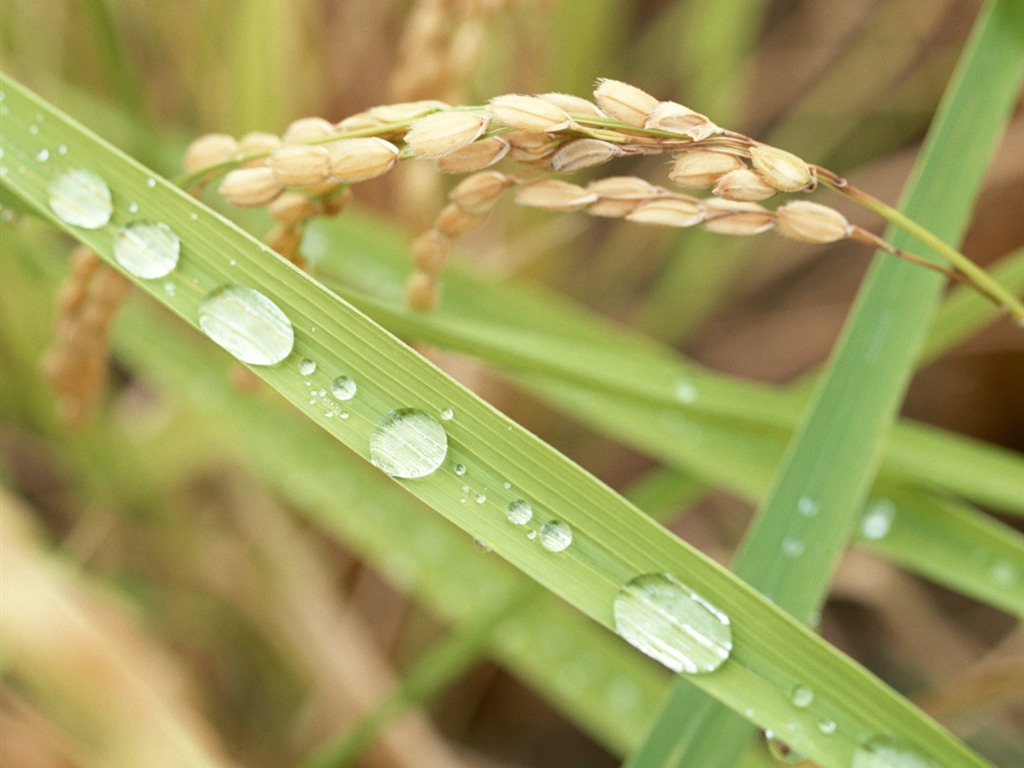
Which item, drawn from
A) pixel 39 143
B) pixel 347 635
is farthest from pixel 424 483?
pixel 347 635

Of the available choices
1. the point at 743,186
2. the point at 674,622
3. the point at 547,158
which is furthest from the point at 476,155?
the point at 674,622

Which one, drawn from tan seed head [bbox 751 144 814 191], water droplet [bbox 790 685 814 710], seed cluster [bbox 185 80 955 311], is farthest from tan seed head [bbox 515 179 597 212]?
water droplet [bbox 790 685 814 710]

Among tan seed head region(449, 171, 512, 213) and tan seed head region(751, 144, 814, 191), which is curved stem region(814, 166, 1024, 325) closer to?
tan seed head region(751, 144, 814, 191)


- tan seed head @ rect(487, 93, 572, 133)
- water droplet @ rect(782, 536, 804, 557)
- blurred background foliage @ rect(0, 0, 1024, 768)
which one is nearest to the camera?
tan seed head @ rect(487, 93, 572, 133)

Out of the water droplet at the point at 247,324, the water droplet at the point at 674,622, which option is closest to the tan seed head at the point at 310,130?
the water droplet at the point at 247,324

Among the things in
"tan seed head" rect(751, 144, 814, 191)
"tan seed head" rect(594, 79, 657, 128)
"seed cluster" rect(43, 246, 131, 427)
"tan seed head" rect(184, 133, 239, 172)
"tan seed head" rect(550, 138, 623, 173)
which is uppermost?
"tan seed head" rect(751, 144, 814, 191)

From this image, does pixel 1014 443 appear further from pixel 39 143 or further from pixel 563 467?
pixel 39 143

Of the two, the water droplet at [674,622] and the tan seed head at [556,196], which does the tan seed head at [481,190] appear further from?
the water droplet at [674,622]
